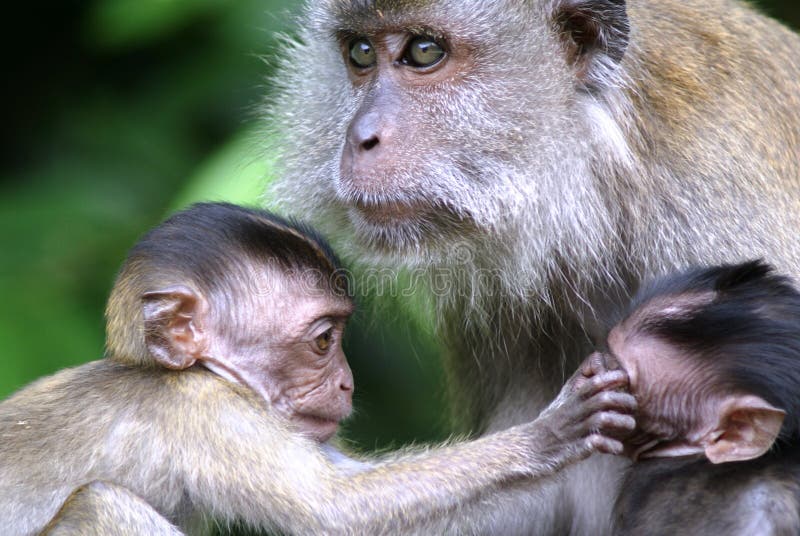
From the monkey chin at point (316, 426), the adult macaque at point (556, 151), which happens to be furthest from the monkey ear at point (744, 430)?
the monkey chin at point (316, 426)

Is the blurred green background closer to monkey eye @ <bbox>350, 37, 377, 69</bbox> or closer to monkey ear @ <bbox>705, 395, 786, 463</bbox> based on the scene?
monkey eye @ <bbox>350, 37, 377, 69</bbox>

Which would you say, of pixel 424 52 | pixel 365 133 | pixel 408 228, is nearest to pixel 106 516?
pixel 408 228

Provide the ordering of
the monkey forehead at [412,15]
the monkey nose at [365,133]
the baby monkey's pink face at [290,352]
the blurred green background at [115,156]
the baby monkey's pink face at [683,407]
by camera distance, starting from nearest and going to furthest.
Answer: the baby monkey's pink face at [683,407] → the baby monkey's pink face at [290,352] → the monkey nose at [365,133] → the monkey forehead at [412,15] → the blurred green background at [115,156]

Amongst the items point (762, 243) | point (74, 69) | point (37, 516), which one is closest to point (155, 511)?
point (37, 516)

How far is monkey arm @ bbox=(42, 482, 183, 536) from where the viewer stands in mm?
4273

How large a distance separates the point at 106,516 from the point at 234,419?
557mm

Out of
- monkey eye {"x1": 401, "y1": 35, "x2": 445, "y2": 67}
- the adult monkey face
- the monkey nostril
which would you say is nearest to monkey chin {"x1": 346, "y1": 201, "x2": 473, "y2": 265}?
the adult monkey face

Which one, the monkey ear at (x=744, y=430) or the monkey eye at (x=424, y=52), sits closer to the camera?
the monkey ear at (x=744, y=430)

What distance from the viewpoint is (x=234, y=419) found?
4.51 m

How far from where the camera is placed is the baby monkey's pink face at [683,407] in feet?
13.5

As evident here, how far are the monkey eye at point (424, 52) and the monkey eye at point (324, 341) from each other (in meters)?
1.12

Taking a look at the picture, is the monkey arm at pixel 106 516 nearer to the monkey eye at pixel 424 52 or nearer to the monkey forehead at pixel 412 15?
the monkey eye at pixel 424 52

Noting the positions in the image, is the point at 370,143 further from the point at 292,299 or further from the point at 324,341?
the point at 324,341

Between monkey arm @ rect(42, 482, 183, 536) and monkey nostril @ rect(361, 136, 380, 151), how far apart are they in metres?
1.56
